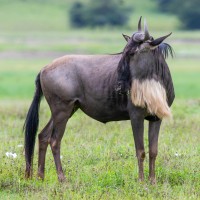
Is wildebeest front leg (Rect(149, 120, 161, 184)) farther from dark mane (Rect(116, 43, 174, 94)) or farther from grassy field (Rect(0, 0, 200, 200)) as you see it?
dark mane (Rect(116, 43, 174, 94))

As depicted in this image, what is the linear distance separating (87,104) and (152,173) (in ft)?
4.71

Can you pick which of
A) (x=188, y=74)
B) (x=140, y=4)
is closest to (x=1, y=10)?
(x=140, y=4)

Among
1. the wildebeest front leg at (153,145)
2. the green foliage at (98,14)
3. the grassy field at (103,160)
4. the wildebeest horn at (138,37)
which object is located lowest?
the green foliage at (98,14)

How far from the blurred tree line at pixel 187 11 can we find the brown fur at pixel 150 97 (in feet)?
297

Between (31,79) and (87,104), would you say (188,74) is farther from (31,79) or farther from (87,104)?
(87,104)

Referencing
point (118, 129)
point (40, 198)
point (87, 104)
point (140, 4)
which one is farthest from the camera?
point (140, 4)

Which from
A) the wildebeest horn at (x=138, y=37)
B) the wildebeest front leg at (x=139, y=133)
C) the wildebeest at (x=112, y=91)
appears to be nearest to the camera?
the wildebeest horn at (x=138, y=37)

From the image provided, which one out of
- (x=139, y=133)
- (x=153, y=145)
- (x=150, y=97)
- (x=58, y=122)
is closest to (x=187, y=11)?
(x=58, y=122)

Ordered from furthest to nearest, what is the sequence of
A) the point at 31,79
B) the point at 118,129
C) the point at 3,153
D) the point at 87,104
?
1. the point at 31,79
2. the point at 118,129
3. the point at 3,153
4. the point at 87,104

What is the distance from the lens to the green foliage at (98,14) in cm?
10312

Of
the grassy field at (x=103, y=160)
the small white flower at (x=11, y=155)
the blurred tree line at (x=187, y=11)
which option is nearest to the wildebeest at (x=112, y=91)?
the grassy field at (x=103, y=160)

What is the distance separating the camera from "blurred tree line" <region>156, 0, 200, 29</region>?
101688mm

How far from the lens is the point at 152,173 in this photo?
10031 mm

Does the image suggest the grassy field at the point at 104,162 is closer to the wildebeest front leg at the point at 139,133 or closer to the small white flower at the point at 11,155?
the small white flower at the point at 11,155
